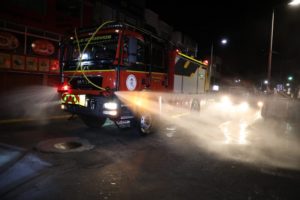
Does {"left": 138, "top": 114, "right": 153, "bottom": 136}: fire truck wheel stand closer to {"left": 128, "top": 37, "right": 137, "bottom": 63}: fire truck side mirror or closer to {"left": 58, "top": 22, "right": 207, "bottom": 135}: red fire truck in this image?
{"left": 58, "top": 22, "right": 207, "bottom": 135}: red fire truck

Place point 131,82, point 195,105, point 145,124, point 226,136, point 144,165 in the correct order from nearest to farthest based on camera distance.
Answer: point 144,165, point 131,82, point 145,124, point 226,136, point 195,105

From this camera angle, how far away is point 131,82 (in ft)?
27.1

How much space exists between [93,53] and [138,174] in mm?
4442

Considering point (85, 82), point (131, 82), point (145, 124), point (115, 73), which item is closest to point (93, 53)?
point (85, 82)

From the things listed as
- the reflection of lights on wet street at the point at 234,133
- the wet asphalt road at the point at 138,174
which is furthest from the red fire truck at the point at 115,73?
the reflection of lights on wet street at the point at 234,133

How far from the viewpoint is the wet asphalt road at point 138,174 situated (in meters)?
4.63

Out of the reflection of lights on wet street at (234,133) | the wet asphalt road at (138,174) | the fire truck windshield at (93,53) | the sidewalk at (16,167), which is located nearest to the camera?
the wet asphalt road at (138,174)

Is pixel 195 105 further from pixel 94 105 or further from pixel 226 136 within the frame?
pixel 94 105

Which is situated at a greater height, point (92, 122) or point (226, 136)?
point (92, 122)

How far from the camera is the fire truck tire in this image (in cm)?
908

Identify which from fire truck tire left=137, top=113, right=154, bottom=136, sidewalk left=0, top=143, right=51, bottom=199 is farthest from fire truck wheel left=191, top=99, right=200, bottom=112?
sidewalk left=0, top=143, right=51, bottom=199

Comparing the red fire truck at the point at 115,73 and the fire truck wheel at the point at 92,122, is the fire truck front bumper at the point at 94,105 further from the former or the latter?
the fire truck wheel at the point at 92,122

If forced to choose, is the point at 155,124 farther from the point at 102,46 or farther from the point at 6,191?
the point at 6,191

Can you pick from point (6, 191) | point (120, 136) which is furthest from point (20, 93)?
point (6, 191)
